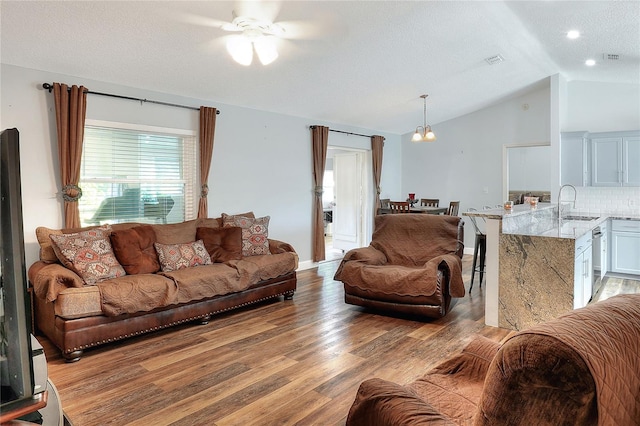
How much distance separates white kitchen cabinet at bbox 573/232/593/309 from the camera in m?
3.52

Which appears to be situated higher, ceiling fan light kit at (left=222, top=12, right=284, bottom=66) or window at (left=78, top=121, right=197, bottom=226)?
ceiling fan light kit at (left=222, top=12, right=284, bottom=66)

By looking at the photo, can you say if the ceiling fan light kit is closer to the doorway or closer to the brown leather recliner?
the brown leather recliner

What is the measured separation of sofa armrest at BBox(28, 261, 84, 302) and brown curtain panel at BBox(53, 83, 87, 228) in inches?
30.3

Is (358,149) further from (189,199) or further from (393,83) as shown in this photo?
(189,199)

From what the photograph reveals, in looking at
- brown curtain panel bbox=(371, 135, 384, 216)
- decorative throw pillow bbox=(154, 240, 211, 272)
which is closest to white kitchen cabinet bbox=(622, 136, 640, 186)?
brown curtain panel bbox=(371, 135, 384, 216)

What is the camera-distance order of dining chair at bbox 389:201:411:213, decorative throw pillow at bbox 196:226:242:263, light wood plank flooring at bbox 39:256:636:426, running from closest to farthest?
light wood plank flooring at bbox 39:256:636:426, decorative throw pillow at bbox 196:226:242:263, dining chair at bbox 389:201:411:213

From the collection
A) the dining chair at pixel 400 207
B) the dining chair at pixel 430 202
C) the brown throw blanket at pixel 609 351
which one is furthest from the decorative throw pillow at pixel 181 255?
the dining chair at pixel 430 202

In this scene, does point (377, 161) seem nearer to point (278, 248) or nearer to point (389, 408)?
point (278, 248)

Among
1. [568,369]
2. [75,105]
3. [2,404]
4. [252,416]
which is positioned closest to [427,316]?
[252,416]

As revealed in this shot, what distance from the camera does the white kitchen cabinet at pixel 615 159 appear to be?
18.7 ft

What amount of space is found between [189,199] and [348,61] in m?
2.56

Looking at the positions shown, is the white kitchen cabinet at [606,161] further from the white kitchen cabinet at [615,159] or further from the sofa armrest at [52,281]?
the sofa armrest at [52,281]

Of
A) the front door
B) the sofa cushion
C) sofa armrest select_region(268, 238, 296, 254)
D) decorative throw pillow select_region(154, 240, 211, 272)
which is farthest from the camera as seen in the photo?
the front door

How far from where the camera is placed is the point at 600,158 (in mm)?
5977
